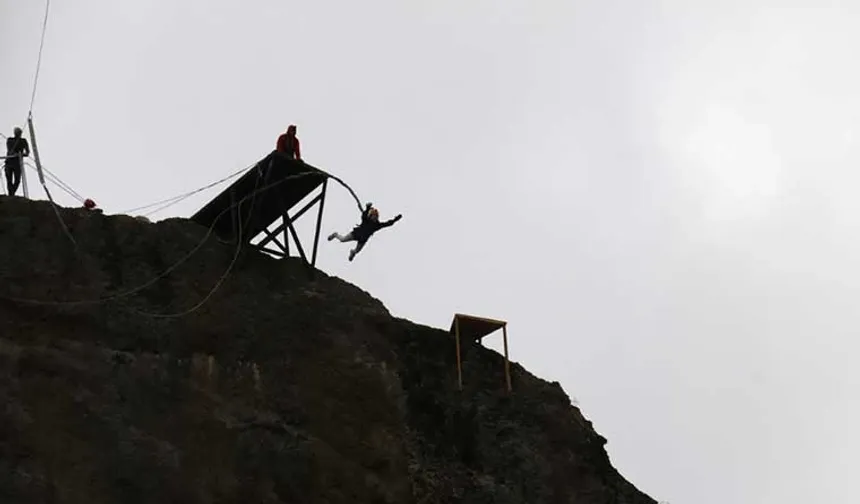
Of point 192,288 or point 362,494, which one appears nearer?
point 362,494

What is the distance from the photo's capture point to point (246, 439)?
1880 cm

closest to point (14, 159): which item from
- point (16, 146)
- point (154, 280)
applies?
point (16, 146)

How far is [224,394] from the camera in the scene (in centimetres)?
→ 1917

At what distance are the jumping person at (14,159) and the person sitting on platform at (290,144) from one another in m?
5.71

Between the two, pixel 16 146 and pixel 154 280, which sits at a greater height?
pixel 16 146

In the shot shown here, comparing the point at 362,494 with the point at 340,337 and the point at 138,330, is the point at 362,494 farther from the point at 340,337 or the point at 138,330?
the point at 138,330

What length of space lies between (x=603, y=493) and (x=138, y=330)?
1089cm

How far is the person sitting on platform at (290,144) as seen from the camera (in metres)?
22.6

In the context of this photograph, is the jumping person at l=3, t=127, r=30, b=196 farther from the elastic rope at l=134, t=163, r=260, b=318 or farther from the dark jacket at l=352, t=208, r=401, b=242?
the dark jacket at l=352, t=208, r=401, b=242

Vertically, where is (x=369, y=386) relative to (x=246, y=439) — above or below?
above

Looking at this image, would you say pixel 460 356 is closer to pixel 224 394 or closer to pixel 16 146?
pixel 224 394

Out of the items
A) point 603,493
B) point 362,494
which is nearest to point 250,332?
point 362,494

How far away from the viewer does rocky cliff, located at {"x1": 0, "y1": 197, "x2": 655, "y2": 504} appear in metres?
17.5

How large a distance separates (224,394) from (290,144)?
20.5 feet
